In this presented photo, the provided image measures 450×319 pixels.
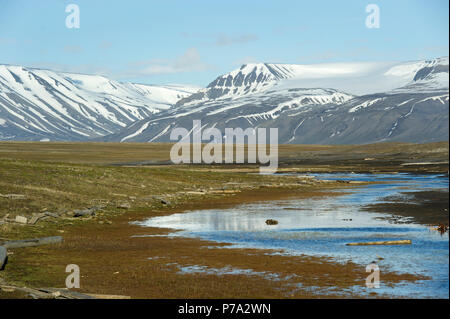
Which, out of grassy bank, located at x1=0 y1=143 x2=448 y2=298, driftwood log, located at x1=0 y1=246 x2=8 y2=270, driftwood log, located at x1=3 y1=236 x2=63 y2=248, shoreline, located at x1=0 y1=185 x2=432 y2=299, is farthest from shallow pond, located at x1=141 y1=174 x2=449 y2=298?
driftwood log, located at x1=0 y1=246 x2=8 y2=270

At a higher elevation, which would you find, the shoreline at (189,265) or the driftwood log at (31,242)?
the driftwood log at (31,242)

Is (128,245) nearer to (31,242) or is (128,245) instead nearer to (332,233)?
(31,242)

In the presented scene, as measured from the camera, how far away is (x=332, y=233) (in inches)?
1455

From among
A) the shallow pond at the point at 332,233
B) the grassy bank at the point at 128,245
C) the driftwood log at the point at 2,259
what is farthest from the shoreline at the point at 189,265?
the driftwood log at the point at 2,259

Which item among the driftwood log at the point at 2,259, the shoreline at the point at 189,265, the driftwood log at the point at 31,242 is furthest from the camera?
the driftwood log at the point at 31,242

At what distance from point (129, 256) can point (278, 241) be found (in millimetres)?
8582

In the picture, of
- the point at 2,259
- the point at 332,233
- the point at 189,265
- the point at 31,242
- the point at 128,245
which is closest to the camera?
the point at 2,259

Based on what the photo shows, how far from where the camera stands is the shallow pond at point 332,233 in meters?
24.6

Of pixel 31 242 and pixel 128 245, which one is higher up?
pixel 31 242

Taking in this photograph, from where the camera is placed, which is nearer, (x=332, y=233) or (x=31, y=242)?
(x=31, y=242)

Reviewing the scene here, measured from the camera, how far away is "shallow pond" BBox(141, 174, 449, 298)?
24609 millimetres

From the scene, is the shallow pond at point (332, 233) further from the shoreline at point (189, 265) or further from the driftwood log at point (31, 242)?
the driftwood log at point (31, 242)

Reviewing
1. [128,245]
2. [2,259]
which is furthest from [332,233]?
[2,259]

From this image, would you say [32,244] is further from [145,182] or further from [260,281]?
[145,182]
